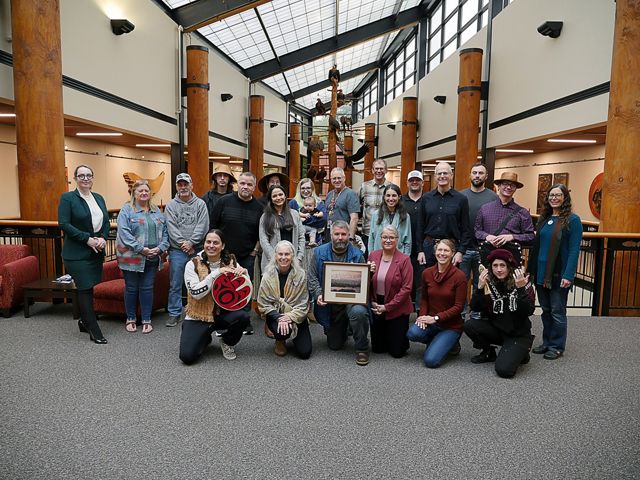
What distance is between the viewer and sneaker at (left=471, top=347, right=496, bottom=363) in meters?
4.46

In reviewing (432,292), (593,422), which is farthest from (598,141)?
(593,422)

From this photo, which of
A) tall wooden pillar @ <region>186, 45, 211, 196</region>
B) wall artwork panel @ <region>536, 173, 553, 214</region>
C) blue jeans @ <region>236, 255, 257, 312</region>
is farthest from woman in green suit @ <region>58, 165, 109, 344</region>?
wall artwork panel @ <region>536, 173, 553, 214</region>

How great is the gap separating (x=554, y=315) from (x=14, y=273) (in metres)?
6.05

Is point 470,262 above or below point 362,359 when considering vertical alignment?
above

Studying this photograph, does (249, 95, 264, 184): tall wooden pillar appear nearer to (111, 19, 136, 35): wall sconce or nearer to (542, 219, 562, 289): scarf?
(111, 19, 136, 35): wall sconce

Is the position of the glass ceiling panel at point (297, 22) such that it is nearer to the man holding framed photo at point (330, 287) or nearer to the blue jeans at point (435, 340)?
the man holding framed photo at point (330, 287)

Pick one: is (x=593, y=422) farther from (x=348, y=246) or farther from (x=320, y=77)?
(x=320, y=77)

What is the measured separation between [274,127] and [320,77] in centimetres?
494

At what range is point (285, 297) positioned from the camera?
14.9 ft

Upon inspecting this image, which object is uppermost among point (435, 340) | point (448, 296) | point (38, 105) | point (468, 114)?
point (468, 114)

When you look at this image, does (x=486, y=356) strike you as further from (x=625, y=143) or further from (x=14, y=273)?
(x=14, y=273)

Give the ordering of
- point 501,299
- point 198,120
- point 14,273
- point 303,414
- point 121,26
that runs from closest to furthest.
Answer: point 303,414 < point 501,299 < point 14,273 < point 121,26 < point 198,120

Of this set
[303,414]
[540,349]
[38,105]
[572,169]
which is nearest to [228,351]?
[303,414]

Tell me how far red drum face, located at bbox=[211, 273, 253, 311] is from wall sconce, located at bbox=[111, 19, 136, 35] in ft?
26.4
